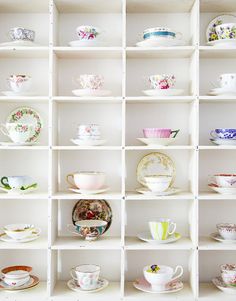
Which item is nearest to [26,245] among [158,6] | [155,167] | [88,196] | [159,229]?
[88,196]

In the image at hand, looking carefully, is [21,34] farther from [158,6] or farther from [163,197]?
[163,197]

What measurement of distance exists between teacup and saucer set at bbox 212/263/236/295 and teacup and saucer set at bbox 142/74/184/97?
94 centimetres

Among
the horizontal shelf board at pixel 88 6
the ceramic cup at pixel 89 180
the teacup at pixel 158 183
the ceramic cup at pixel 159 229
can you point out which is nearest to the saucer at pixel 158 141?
the teacup at pixel 158 183

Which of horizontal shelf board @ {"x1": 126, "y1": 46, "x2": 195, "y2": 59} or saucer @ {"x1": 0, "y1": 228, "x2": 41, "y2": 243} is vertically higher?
horizontal shelf board @ {"x1": 126, "y1": 46, "x2": 195, "y2": 59}

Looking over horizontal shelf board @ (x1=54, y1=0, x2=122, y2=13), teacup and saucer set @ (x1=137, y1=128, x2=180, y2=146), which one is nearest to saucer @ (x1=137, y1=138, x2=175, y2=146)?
teacup and saucer set @ (x1=137, y1=128, x2=180, y2=146)

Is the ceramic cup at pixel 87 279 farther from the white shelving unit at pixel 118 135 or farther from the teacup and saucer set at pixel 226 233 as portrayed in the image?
the teacup and saucer set at pixel 226 233

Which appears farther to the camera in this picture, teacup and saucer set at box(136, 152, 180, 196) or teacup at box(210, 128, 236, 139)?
teacup and saucer set at box(136, 152, 180, 196)

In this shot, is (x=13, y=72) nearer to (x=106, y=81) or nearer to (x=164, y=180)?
(x=106, y=81)

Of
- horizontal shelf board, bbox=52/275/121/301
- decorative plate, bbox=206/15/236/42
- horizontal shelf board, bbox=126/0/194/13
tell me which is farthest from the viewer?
decorative plate, bbox=206/15/236/42

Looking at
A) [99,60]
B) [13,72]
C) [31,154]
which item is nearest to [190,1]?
[99,60]

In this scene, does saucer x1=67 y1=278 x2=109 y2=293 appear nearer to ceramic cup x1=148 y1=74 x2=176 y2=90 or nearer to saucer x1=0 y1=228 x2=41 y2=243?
saucer x1=0 y1=228 x2=41 y2=243

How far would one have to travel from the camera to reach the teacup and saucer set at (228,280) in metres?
2.12

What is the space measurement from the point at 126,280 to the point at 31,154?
882mm

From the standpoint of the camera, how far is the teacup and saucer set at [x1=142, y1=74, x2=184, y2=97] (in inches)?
83.5
